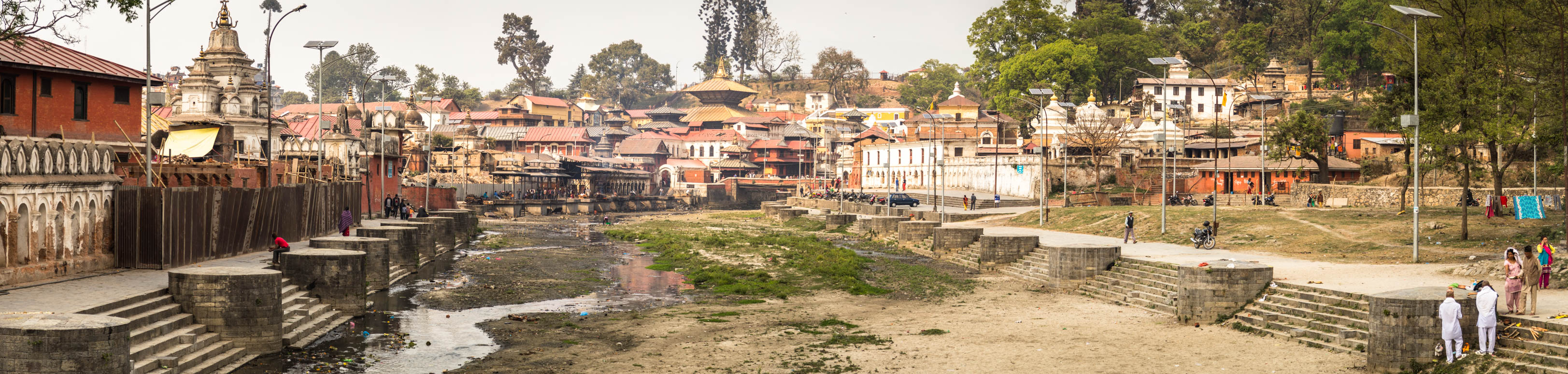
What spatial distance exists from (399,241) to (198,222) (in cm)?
1083

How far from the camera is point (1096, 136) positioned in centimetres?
8138

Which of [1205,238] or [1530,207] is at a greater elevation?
[1530,207]

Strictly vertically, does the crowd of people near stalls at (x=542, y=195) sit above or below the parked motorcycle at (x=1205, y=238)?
above

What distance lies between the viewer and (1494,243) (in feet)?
106

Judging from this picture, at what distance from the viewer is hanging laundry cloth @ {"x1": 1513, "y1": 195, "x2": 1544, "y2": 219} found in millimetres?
34719

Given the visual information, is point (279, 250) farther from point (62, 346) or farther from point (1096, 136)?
point (1096, 136)

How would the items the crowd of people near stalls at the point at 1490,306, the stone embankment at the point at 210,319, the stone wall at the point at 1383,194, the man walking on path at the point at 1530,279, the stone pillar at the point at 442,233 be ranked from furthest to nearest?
the stone wall at the point at 1383,194 → the stone pillar at the point at 442,233 → the man walking on path at the point at 1530,279 → the crowd of people near stalls at the point at 1490,306 → the stone embankment at the point at 210,319

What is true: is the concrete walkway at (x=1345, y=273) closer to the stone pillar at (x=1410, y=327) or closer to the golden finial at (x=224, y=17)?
the stone pillar at (x=1410, y=327)

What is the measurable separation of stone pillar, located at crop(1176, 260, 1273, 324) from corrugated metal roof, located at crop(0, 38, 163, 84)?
86.3 feet

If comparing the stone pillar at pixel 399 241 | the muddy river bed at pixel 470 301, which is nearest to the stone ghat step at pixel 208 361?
the muddy river bed at pixel 470 301

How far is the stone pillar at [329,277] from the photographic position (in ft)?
84.7

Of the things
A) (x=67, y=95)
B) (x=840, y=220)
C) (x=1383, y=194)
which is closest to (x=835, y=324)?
(x=67, y=95)

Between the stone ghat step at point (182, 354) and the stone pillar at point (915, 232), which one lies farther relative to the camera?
the stone pillar at point (915, 232)

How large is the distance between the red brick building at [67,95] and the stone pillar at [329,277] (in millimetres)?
7441
